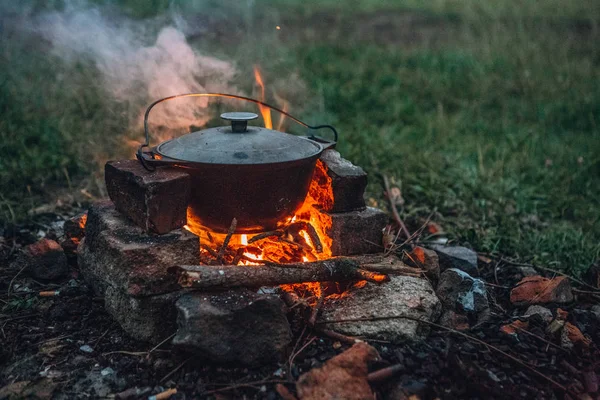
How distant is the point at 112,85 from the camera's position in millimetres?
5023

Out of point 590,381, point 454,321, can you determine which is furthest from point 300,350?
point 590,381

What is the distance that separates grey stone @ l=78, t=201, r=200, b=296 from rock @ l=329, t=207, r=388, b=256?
858mm

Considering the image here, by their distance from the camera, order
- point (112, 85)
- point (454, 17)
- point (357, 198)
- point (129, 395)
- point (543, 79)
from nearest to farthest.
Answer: point (129, 395)
point (357, 198)
point (112, 85)
point (543, 79)
point (454, 17)

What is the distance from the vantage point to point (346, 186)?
321 cm

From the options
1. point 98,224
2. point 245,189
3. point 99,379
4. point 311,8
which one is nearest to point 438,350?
point 245,189

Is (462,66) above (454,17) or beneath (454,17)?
beneath

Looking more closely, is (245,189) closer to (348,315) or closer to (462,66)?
(348,315)

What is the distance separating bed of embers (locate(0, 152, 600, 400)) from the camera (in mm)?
2422

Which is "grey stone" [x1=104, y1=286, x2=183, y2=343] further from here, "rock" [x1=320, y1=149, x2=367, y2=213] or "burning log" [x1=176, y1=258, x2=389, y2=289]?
"rock" [x1=320, y1=149, x2=367, y2=213]

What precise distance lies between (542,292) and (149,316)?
7.57 ft

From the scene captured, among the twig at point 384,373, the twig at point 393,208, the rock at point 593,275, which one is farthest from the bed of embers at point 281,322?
the twig at point 393,208

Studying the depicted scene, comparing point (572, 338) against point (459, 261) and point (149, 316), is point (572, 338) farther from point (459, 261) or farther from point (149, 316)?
point (149, 316)

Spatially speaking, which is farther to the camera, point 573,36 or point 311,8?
point 311,8

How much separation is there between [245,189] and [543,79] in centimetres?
673
